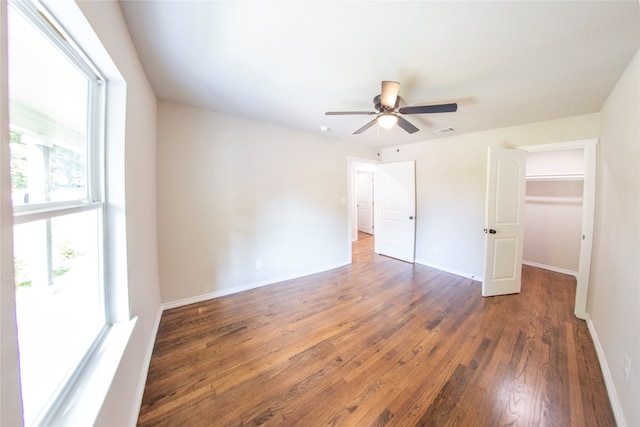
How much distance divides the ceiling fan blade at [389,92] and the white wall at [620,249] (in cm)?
158

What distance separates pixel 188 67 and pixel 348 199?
3031 millimetres

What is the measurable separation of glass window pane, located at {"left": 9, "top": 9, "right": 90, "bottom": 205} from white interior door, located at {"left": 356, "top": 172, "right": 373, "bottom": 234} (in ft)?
20.4

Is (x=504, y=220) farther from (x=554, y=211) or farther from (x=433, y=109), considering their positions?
(x=433, y=109)

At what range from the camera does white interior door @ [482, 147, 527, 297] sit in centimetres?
283

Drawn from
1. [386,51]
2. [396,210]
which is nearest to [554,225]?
[396,210]

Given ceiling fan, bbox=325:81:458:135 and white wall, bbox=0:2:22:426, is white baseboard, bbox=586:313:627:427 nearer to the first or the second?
ceiling fan, bbox=325:81:458:135

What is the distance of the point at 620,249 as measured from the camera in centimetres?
163

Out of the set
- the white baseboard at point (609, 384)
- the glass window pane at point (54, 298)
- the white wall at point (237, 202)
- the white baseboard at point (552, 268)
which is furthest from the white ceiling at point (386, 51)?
the white baseboard at point (552, 268)

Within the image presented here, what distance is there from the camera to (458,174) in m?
3.58

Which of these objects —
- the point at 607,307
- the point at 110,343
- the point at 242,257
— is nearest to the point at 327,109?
the point at 242,257

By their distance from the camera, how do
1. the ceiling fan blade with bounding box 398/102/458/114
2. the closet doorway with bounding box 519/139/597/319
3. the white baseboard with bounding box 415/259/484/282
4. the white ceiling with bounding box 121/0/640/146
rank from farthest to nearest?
the closet doorway with bounding box 519/139/597/319
the white baseboard with bounding box 415/259/484/282
the ceiling fan blade with bounding box 398/102/458/114
the white ceiling with bounding box 121/0/640/146

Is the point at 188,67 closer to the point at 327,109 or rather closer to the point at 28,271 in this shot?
the point at 327,109

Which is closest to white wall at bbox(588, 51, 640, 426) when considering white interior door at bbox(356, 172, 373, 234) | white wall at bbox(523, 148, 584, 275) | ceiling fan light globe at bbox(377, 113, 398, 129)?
ceiling fan light globe at bbox(377, 113, 398, 129)

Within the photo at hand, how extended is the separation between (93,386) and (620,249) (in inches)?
133
